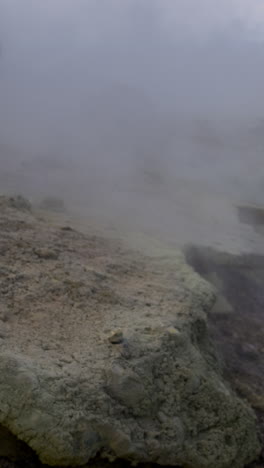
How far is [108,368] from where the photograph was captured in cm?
166

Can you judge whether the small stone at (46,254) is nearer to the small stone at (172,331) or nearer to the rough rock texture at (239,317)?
the small stone at (172,331)

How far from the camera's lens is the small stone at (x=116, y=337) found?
1.76m

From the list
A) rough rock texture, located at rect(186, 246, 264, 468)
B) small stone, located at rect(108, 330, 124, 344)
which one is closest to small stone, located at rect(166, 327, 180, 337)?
small stone, located at rect(108, 330, 124, 344)

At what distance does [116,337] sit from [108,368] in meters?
0.13

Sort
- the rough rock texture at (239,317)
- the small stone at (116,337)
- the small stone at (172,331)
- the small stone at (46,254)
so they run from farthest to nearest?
the rough rock texture at (239,317) → the small stone at (46,254) → the small stone at (172,331) → the small stone at (116,337)

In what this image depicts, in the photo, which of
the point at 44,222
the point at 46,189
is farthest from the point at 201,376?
the point at 46,189

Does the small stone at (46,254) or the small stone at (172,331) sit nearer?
the small stone at (172,331)

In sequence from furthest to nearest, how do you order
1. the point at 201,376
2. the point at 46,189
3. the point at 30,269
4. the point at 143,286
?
the point at 46,189, the point at 143,286, the point at 30,269, the point at 201,376

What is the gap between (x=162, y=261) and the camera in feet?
8.72

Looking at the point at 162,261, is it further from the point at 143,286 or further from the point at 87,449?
the point at 87,449

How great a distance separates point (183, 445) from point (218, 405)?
0.71 ft

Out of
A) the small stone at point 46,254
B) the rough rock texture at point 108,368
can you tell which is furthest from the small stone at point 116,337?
the small stone at point 46,254

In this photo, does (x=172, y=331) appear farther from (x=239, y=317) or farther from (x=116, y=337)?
(x=239, y=317)

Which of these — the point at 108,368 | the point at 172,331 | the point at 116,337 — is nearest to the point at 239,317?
the point at 172,331
